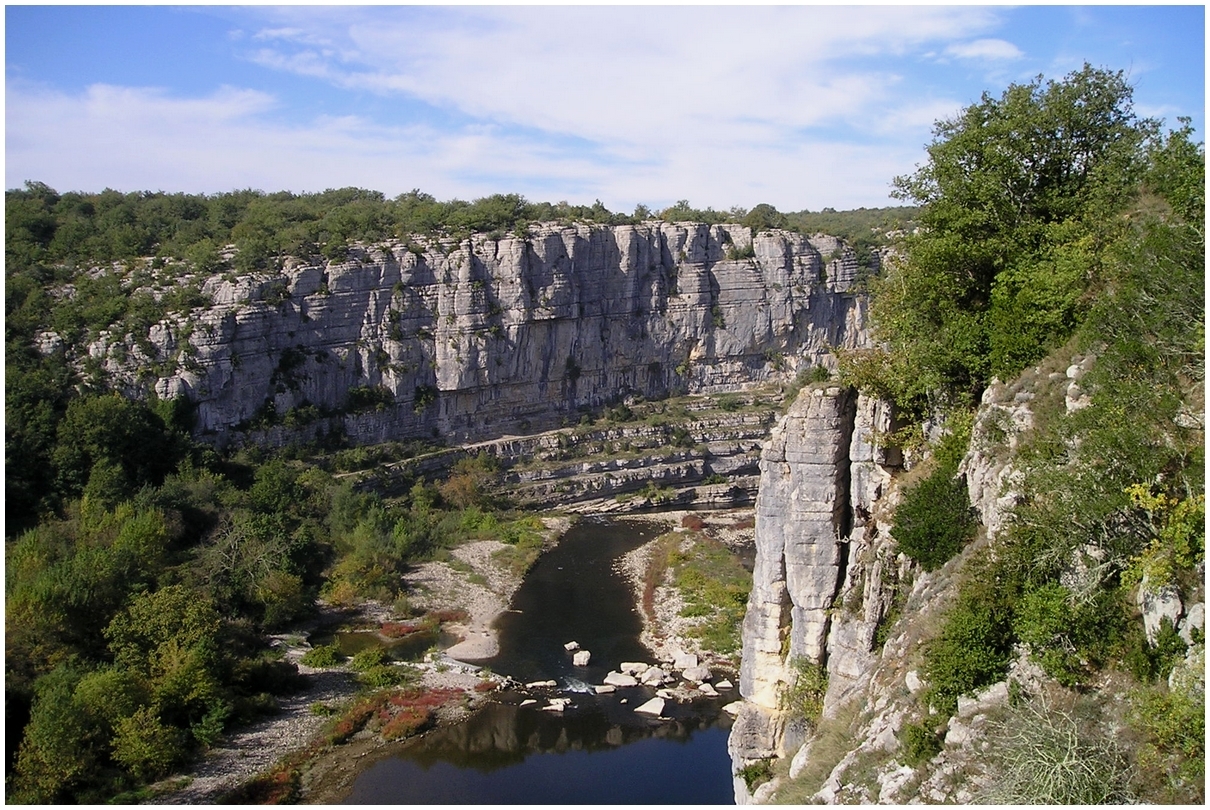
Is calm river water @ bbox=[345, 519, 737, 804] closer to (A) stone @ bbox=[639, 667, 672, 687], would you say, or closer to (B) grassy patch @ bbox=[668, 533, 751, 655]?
(A) stone @ bbox=[639, 667, 672, 687]

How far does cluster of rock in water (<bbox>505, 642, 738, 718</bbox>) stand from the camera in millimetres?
22922

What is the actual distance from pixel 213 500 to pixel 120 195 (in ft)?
93.3

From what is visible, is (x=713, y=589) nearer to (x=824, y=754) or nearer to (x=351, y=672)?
(x=351, y=672)

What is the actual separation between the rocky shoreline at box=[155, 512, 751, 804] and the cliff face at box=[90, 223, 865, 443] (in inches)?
441

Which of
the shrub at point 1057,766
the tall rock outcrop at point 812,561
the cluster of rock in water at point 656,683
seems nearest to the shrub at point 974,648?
the shrub at point 1057,766

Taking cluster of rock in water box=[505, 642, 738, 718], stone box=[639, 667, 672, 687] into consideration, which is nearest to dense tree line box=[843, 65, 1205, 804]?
cluster of rock in water box=[505, 642, 738, 718]

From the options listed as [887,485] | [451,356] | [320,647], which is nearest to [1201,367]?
[887,485]

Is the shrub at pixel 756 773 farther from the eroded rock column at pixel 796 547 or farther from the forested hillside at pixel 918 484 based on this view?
the forested hillside at pixel 918 484

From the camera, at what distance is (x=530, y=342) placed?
5003 cm

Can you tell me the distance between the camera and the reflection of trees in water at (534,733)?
2097 centimetres

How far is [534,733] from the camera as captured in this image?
21.9 metres

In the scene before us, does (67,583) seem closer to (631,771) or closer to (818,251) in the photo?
(631,771)

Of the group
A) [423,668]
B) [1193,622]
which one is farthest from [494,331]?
[1193,622]

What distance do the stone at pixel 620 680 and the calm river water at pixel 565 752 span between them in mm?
318
